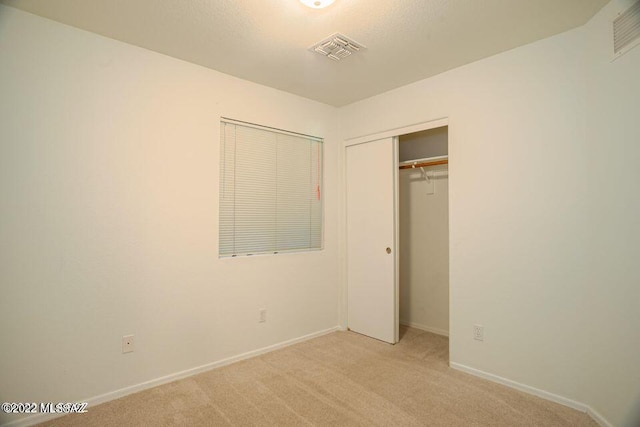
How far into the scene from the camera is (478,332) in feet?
8.71

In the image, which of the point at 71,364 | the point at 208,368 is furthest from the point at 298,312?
the point at 71,364

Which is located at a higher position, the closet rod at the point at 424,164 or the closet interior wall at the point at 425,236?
the closet rod at the point at 424,164

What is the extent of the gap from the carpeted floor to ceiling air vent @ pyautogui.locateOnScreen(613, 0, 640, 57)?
230cm

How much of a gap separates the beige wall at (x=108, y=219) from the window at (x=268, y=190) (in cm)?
13

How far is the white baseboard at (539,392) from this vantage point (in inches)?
80.2

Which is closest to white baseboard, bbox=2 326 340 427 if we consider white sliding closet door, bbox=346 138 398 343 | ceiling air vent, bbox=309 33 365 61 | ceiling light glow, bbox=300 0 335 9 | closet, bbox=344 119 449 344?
white sliding closet door, bbox=346 138 398 343

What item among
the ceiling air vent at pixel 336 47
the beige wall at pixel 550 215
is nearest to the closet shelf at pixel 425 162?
the beige wall at pixel 550 215

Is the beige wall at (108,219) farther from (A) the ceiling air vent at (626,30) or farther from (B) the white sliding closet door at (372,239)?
(A) the ceiling air vent at (626,30)

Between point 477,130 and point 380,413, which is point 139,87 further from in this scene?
point 380,413

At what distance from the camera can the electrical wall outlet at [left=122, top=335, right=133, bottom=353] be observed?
2336 millimetres

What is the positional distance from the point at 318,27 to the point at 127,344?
8.73ft

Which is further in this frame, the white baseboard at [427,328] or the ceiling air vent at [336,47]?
the white baseboard at [427,328]

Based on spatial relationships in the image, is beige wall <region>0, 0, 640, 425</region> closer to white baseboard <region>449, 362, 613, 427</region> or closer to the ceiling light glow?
white baseboard <region>449, 362, 613, 427</region>

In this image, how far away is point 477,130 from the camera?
2697mm
